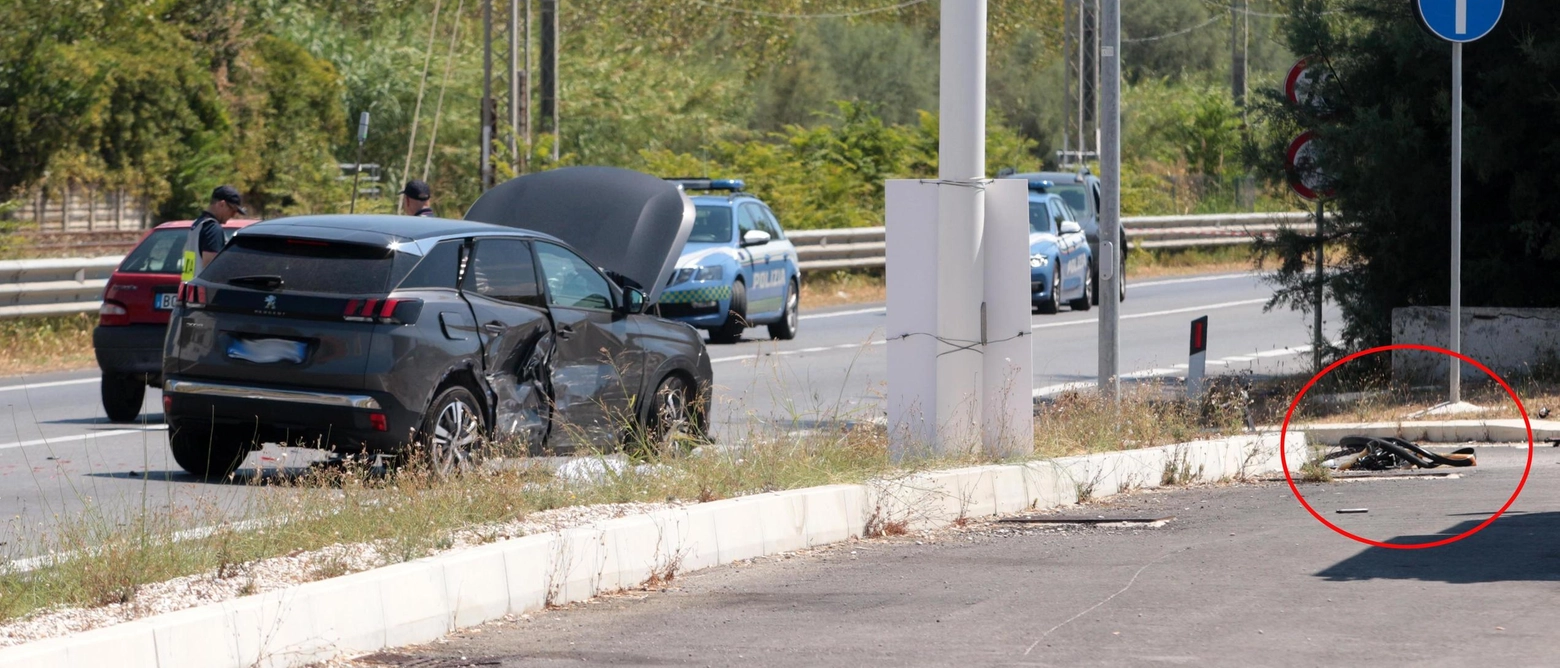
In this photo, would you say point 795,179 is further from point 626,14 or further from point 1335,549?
point 626,14

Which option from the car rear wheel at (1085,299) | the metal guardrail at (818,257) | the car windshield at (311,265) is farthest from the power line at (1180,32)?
the car windshield at (311,265)

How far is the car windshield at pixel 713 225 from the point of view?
22391mm

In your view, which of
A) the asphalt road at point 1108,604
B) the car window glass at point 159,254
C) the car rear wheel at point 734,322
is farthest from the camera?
the car rear wheel at point 734,322

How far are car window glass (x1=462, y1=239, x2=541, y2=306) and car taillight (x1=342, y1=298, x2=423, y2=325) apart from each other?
0.65m

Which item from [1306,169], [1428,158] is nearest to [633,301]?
[1306,169]

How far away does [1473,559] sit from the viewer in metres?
8.04

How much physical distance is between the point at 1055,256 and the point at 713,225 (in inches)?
292

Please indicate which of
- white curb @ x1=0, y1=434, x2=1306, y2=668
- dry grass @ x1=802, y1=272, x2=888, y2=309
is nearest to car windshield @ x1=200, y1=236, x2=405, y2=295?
white curb @ x1=0, y1=434, x2=1306, y2=668

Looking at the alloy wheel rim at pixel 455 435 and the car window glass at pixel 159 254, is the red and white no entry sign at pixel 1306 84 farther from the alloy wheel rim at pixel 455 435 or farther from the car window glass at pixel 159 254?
the car window glass at pixel 159 254

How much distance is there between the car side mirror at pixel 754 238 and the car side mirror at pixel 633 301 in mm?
9654

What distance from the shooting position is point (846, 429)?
11.0 metres

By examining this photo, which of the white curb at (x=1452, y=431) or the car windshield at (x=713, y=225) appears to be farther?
the car windshield at (x=713, y=225)

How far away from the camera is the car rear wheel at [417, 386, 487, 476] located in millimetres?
10367

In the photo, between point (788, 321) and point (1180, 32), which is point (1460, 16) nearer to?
point (788, 321)
